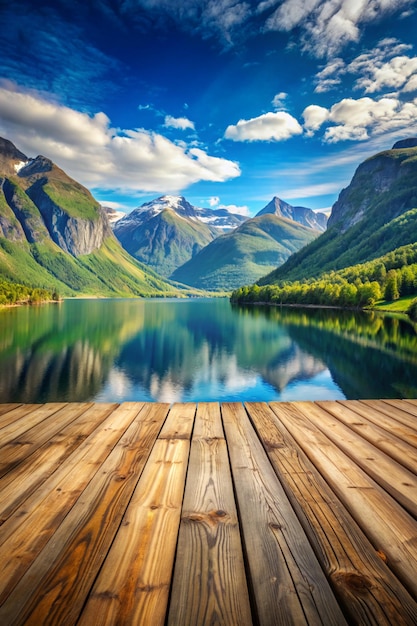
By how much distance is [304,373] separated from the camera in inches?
1553

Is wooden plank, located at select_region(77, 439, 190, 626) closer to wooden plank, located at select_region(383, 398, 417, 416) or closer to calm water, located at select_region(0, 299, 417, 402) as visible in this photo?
wooden plank, located at select_region(383, 398, 417, 416)

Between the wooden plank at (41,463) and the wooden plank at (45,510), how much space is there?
0.35 ft

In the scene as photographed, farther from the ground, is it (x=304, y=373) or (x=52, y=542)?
(x=52, y=542)

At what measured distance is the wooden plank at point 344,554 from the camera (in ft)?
7.96

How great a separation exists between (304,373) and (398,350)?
56.4ft

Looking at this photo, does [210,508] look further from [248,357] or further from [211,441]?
[248,357]

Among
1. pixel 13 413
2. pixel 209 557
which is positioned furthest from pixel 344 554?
pixel 13 413

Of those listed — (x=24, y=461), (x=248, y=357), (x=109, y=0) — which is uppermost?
(x=109, y=0)

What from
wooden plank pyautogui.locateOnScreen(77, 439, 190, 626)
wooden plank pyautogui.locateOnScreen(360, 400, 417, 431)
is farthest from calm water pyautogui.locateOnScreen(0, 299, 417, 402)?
wooden plank pyautogui.locateOnScreen(77, 439, 190, 626)

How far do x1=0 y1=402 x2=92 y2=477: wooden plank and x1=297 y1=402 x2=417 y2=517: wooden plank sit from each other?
4.71 m

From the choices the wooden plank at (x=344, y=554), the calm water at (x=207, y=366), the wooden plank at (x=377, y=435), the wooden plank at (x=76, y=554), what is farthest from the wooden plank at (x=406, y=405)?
the calm water at (x=207, y=366)

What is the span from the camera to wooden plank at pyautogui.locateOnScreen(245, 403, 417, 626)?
2.43 metres

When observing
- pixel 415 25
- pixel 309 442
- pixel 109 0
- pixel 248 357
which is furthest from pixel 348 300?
pixel 309 442

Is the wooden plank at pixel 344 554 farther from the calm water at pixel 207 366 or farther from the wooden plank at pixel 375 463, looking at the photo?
the calm water at pixel 207 366
